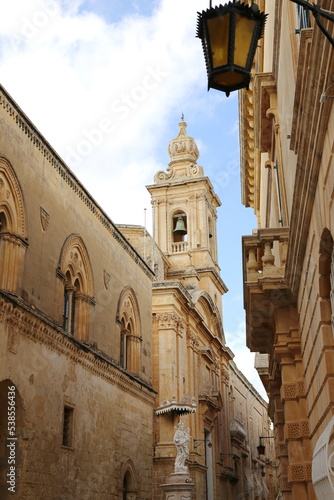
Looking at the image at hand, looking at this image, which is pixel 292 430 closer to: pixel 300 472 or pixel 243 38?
pixel 300 472

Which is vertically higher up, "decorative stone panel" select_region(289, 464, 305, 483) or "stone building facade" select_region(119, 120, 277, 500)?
"stone building facade" select_region(119, 120, 277, 500)

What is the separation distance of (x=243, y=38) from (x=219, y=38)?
16cm

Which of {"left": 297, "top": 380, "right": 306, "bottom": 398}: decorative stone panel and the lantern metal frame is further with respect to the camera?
{"left": 297, "top": 380, "right": 306, "bottom": 398}: decorative stone panel

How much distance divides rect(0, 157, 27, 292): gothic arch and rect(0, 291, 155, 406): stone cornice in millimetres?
552

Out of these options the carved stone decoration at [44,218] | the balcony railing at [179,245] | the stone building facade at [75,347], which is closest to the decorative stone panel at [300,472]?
the stone building facade at [75,347]

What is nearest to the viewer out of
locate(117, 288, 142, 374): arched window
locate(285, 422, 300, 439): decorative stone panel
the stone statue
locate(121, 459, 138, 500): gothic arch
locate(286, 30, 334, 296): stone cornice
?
locate(286, 30, 334, 296): stone cornice

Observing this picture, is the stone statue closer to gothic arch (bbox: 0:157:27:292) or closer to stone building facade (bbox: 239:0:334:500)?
stone building facade (bbox: 239:0:334:500)

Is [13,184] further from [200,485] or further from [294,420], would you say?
[200,485]

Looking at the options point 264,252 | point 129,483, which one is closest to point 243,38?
point 264,252

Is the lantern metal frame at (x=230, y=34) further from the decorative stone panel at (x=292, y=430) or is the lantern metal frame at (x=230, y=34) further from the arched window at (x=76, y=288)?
the arched window at (x=76, y=288)

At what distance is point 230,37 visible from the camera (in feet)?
13.2

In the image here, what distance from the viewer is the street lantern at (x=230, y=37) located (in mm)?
4008

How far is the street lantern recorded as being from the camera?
13.1 ft

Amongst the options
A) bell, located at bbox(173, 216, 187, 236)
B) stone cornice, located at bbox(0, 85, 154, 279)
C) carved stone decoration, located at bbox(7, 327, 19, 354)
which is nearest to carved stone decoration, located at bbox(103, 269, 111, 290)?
stone cornice, located at bbox(0, 85, 154, 279)
